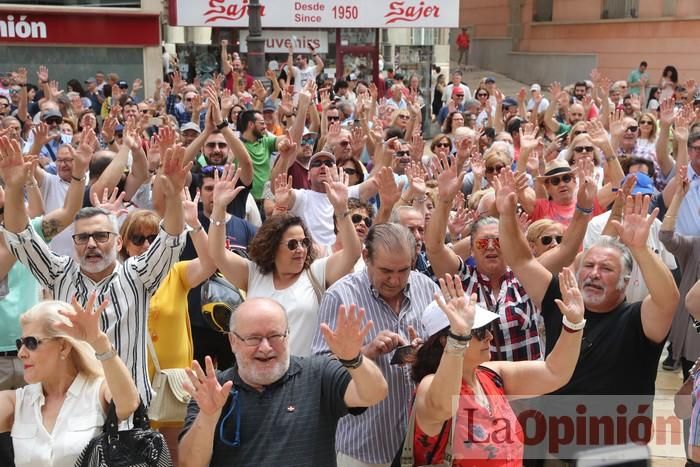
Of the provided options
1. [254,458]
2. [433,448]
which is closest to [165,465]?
[254,458]

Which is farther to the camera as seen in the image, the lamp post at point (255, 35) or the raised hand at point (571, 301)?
the lamp post at point (255, 35)

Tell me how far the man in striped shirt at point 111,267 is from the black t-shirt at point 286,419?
1.08 meters

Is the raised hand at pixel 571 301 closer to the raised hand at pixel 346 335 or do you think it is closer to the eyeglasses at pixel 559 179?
the raised hand at pixel 346 335

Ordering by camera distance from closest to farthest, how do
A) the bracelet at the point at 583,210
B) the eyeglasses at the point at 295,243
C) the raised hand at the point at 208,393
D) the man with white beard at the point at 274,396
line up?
the raised hand at the point at 208,393 < the man with white beard at the point at 274,396 < the eyeglasses at the point at 295,243 < the bracelet at the point at 583,210

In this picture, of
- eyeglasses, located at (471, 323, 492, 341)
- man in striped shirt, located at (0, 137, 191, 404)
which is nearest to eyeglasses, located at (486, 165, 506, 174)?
man in striped shirt, located at (0, 137, 191, 404)

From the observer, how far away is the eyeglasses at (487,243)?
→ 5125 mm

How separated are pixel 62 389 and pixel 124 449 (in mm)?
467

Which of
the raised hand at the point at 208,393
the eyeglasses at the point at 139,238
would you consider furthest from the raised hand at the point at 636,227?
the eyeglasses at the point at 139,238

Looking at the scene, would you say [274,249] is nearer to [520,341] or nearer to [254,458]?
[520,341]

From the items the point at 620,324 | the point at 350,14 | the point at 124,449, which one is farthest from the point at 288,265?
the point at 350,14

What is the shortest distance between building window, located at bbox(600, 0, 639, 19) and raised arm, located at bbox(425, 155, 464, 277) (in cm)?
2573

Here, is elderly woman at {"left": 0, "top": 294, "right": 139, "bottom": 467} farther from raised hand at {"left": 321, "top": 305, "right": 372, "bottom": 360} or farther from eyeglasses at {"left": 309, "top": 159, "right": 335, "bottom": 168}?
eyeglasses at {"left": 309, "top": 159, "right": 335, "bottom": 168}

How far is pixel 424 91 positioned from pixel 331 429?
17972 millimetres

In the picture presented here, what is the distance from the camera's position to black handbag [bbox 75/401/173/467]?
11.6ft
